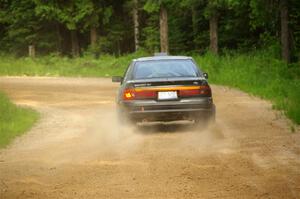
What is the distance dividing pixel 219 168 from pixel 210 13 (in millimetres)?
28389

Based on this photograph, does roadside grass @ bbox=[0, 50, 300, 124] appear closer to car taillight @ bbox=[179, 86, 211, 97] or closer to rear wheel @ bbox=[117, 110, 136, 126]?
car taillight @ bbox=[179, 86, 211, 97]

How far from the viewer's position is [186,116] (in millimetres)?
14617

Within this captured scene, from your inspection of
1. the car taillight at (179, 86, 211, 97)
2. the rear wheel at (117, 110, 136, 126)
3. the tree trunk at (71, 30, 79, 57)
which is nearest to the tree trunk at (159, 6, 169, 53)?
the tree trunk at (71, 30, 79, 57)

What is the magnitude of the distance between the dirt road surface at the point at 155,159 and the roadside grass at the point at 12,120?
0.27m

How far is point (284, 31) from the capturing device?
30.0 meters

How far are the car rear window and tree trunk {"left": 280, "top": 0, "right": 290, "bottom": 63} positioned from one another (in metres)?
14.9

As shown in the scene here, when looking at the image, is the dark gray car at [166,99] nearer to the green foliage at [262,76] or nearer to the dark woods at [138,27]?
the green foliage at [262,76]

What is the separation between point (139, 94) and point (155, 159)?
3.32m

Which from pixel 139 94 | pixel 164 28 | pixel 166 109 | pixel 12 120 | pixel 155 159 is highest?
pixel 164 28

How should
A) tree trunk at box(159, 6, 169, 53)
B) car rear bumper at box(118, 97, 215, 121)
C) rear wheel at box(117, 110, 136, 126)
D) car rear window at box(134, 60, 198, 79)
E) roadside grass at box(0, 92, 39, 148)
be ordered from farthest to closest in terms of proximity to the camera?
tree trunk at box(159, 6, 169, 53) → roadside grass at box(0, 92, 39, 148) → car rear window at box(134, 60, 198, 79) → rear wheel at box(117, 110, 136, 126) → car rear bumper at box(118, 97, 215, 121)

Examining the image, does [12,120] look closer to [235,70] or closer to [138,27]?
[235,70]

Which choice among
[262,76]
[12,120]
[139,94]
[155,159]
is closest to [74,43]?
[262,76]

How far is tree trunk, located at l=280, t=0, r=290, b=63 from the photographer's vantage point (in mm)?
29734

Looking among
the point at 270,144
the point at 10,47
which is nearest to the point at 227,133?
the point at 270,144
